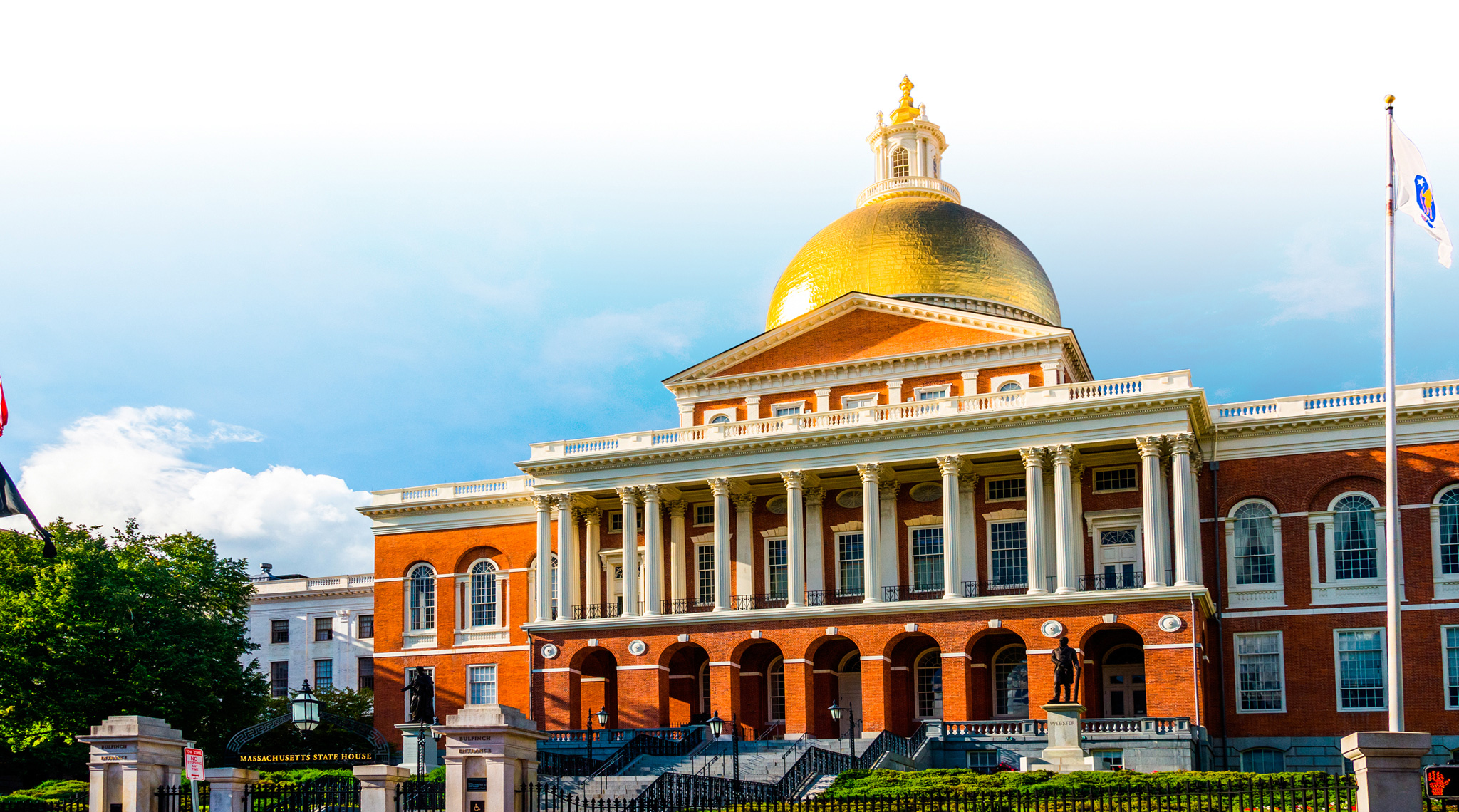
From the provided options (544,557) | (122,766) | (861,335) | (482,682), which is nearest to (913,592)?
(861,335)

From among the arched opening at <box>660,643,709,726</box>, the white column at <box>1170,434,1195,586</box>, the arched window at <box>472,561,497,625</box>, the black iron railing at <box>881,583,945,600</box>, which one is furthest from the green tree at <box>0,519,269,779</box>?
the white column at <box>1170,434,1195,586</box>

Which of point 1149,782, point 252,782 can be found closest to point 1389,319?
point 1149,782

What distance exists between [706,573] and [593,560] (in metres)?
4.37

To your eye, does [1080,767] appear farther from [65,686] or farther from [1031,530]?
[65,686]

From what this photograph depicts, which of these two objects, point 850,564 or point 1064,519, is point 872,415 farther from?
point 1064,519

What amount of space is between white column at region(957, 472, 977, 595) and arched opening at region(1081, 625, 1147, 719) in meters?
4.49

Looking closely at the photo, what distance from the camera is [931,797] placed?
97.6ft

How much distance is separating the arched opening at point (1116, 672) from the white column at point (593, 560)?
17896mm

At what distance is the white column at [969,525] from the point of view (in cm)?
5278

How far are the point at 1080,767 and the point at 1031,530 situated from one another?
908 cm

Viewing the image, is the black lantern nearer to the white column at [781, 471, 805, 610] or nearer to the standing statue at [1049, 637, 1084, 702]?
the white column at [781, 471, 805, 610]

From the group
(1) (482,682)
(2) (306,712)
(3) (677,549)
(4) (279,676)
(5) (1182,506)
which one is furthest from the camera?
(4) (279,676)

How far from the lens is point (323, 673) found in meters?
84.8

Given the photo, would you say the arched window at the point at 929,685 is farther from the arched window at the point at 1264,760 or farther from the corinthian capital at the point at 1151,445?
the corinthian capital at the point at 1151,445
